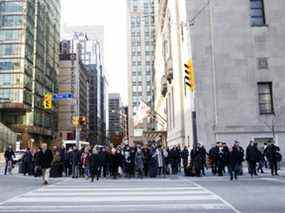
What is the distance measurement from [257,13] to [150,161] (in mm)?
15911

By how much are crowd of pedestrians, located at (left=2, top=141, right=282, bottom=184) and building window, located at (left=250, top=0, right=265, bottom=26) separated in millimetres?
12369

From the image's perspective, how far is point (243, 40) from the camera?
3156 centimetres

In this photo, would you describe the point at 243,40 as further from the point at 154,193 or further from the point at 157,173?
the point at 154,193

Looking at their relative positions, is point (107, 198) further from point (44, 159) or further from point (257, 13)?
point (257, 13)

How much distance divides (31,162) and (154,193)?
46.7 ft

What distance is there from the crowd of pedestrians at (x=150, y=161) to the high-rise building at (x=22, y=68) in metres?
62.3

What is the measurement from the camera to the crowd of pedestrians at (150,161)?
21328 millimetres

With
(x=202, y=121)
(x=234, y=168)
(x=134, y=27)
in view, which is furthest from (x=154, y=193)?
(x=134, y=27)

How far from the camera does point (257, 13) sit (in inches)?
1280

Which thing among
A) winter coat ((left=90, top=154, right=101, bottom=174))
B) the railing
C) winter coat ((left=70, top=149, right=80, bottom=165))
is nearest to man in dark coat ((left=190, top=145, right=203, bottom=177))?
winter coat ((left=90, top=154, right=101, bottom=174))

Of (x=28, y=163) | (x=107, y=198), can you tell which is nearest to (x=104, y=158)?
(x=28, y=163)

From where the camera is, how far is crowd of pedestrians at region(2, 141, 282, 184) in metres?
21.3

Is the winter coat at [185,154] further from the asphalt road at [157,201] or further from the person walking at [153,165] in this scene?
the asphalt road at [157,201]

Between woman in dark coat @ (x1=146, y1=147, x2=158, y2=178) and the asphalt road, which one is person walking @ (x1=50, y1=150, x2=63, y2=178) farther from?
the asphalt road
